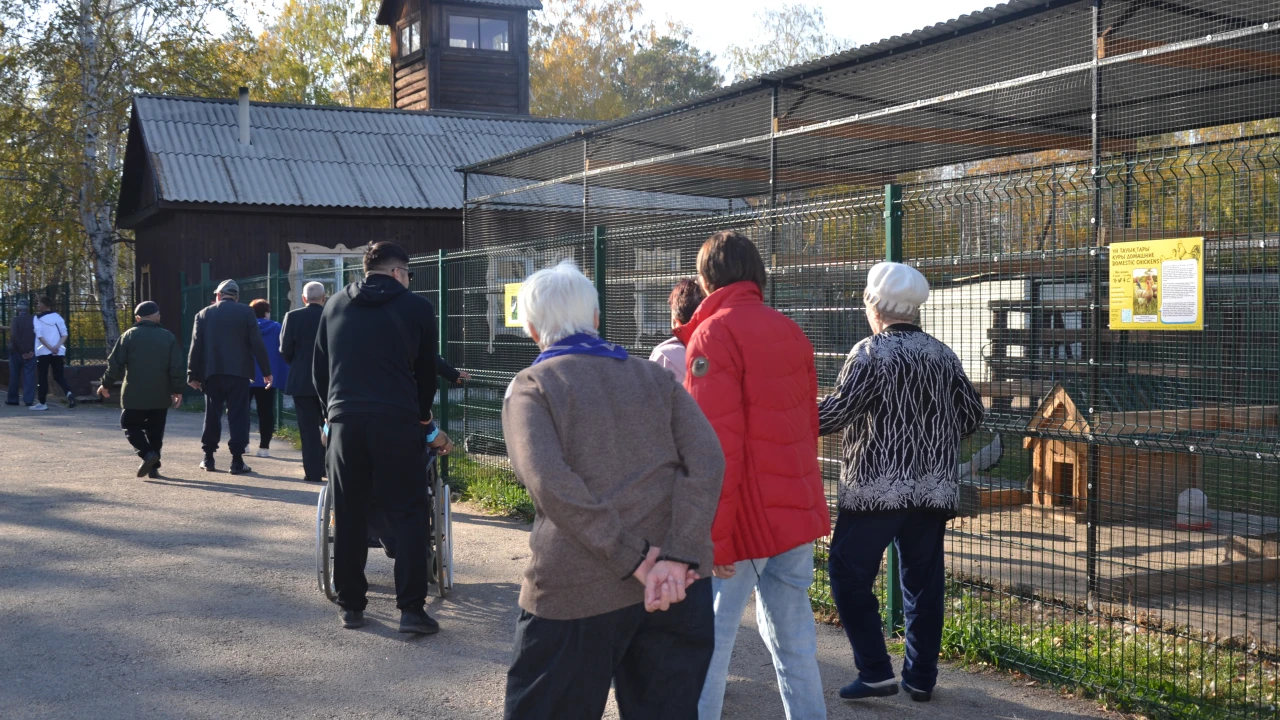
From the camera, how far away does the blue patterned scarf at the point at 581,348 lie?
3158 millimetres

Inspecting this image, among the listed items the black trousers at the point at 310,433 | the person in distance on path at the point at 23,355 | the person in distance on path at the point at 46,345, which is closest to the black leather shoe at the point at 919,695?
the black trousers at the point at 310,433

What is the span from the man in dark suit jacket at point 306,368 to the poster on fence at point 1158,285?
21.0ft

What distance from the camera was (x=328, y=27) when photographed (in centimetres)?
5281

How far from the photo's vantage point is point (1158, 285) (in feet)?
15.4

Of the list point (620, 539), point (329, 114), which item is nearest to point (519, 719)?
point (620, 539)

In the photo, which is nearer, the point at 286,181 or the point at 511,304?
the point at 511,304

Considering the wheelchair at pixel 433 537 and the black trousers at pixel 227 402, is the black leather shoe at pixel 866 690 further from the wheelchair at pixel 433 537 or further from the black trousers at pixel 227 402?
the black trousers at pixel 227 402

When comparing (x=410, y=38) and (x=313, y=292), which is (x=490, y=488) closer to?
(x=313, y=292)

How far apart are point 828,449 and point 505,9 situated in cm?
2914

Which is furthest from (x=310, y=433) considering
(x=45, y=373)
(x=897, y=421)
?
(x=45, y=373)

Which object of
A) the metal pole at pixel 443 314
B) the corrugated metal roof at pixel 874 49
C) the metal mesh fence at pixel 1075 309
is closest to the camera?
the metal mesh fence at pixel 1075 309

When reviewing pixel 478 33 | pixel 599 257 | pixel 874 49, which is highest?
pixel 478 33

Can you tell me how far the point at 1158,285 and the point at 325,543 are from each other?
424 centimetres

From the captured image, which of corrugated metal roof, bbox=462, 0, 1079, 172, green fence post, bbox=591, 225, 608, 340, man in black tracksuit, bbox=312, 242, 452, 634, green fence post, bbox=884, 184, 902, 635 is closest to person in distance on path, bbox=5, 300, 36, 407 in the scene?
corrugated metal roof, bbox=462, 0, 1079, 172
